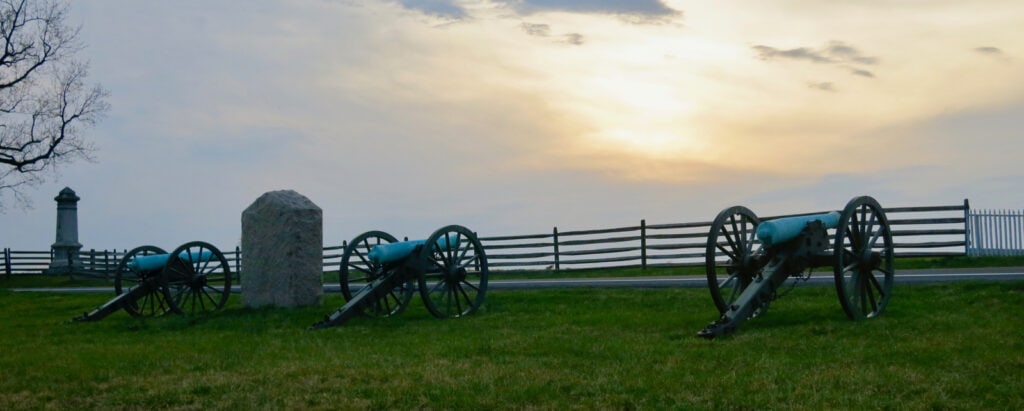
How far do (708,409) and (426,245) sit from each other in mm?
7422

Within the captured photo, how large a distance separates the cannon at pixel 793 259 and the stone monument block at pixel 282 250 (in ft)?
22.4

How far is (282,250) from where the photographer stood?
16.3 metres

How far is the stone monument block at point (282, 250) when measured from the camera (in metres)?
16.2

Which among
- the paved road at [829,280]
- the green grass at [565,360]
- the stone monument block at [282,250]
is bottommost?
the green grass at [565,360]

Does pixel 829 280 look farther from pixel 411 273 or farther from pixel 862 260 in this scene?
pixel 411 273

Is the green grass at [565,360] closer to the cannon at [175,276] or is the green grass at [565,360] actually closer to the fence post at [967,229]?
the cannon at [175,276]

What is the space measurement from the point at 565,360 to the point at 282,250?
7967 mm

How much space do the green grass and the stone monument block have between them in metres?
1.18

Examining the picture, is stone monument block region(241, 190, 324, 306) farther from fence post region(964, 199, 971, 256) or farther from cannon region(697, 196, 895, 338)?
fence post region(964, 199, 971, 256)

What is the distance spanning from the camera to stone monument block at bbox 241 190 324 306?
53.3 ft

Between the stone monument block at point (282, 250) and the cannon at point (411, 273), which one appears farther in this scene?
the stone monument block at point (282, 250)

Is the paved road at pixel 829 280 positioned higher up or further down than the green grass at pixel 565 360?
higher up

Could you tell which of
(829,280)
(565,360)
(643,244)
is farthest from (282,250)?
(643,244)

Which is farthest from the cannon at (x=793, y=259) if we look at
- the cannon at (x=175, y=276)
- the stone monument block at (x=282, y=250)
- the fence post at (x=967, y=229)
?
the fence post at (x=967, y=229)
